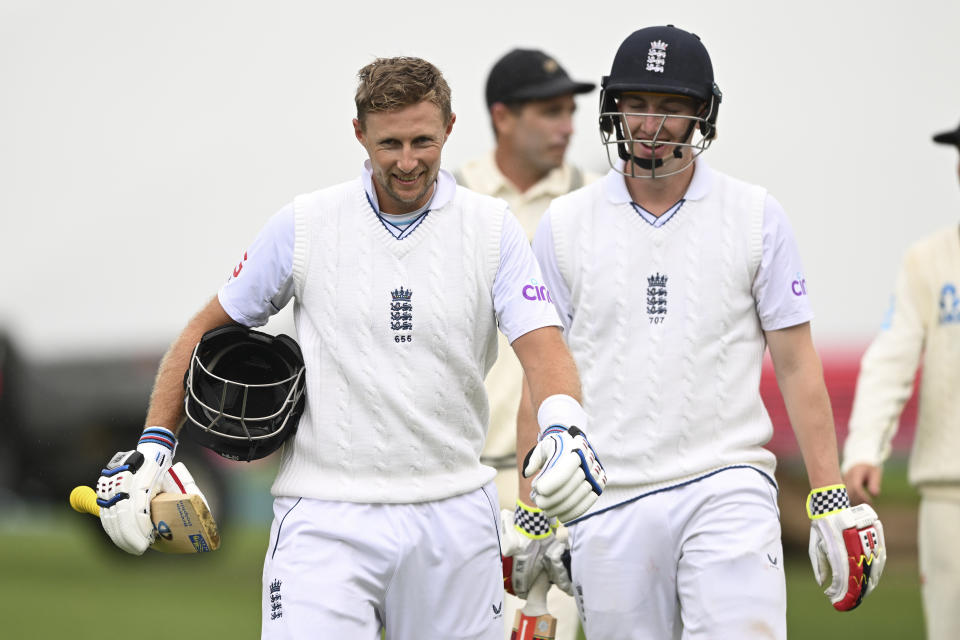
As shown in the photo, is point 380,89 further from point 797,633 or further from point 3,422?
point 3,422

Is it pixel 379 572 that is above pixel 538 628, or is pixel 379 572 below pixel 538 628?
above

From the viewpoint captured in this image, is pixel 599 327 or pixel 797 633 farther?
pixel 797 633

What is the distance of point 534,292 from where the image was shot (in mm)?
4324

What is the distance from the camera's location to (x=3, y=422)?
470 inches

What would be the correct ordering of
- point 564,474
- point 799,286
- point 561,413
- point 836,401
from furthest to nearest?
point 836,401
point 799,286
point 561,413
point 564,474

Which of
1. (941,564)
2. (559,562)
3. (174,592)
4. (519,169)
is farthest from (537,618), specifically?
(174,592)

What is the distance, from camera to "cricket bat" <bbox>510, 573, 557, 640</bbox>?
507 centimetres

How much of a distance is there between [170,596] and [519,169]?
545cm

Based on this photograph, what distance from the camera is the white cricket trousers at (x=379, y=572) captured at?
13.8ft

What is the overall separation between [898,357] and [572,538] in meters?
2.13

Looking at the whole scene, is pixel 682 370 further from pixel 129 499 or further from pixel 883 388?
pixel 883 388

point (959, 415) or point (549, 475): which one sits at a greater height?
point (549, 475)

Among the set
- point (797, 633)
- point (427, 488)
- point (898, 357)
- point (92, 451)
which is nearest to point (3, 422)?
point (92, 451)

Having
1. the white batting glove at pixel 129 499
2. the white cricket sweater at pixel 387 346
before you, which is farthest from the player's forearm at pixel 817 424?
the white batting glove at pixel 129 499
